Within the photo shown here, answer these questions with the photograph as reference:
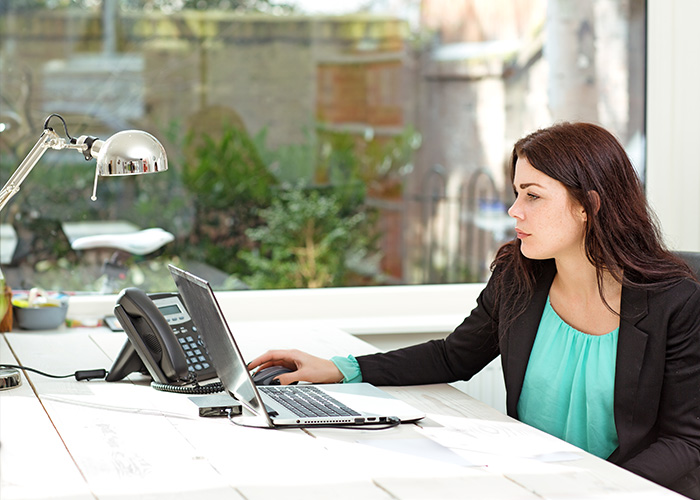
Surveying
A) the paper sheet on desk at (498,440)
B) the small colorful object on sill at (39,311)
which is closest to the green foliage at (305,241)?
the small colorful object on sill at (39,311)

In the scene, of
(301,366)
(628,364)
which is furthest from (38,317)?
(628,364)

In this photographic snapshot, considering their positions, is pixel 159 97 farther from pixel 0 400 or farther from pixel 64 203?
pixel 0 400

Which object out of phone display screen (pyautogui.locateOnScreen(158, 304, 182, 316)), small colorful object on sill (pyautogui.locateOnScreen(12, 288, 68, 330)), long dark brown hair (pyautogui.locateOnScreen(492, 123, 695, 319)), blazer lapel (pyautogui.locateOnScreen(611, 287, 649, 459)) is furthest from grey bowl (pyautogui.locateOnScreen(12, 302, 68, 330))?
blazer lapel (pyautogui.locateOnScreen(611, 287, 649, 459))

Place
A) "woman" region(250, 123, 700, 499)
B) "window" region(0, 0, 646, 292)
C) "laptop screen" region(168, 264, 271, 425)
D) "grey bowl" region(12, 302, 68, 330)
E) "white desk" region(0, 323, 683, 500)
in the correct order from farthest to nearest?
"window" region(0, 0, 646, 292)
"grey bowl" region(12, 302, 68, 330)
"woman" region(250, 123, 700, 499)
"laptop screen" region(168, 264, 271, 425)
"white desk" region(0, 323, 683, 500)

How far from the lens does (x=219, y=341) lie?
60.6 inches

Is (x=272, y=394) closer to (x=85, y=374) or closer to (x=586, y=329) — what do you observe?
(x=85, y=374)

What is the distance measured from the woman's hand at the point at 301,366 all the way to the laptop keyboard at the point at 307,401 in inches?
1.5

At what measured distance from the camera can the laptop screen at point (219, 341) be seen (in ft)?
4.72

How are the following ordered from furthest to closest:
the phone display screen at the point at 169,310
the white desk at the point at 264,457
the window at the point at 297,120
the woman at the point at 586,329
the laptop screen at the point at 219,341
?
the window at the point at 297,120
the phone display screen at the point at 169,310
the woman at the point at 586,329
the laptop screen at the point at 219,341
the white desk at the point at 264,457

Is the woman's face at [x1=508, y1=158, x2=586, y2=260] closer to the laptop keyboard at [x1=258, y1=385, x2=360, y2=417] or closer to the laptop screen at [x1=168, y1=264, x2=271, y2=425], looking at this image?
the laptop keyboard at [x1=258, y1=385, x2=360, y2=417]

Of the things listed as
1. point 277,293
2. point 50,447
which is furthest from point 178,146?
point 50,447

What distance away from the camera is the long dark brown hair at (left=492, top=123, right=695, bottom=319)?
1.67 m

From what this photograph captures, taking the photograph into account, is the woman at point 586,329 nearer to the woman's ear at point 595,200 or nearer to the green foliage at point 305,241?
the woman's ear at point 595,200

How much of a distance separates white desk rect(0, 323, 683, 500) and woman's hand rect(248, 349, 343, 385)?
16 cm
